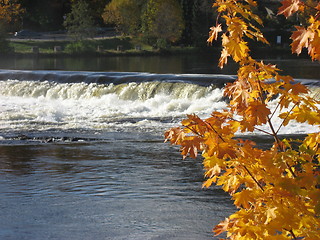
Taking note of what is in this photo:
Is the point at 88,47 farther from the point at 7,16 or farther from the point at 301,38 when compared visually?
the point at 301,38

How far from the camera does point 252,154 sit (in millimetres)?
4082

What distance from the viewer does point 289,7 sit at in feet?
11.7

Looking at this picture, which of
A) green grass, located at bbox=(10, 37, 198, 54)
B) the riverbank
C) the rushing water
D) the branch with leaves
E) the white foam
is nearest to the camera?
the branch with leaves

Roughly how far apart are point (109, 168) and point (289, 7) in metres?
8.22

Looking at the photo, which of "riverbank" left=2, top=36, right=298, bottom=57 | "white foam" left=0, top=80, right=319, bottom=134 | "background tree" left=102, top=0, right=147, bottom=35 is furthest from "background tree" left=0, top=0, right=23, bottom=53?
"white foam" left=0, top=80, right=319, bottom=134

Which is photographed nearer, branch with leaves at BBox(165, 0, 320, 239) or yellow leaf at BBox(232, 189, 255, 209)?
branch with leaves at BBox(165, 0, 320, 239)

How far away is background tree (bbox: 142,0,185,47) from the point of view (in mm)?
60875

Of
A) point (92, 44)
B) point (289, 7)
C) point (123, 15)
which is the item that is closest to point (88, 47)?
point (92, 44)

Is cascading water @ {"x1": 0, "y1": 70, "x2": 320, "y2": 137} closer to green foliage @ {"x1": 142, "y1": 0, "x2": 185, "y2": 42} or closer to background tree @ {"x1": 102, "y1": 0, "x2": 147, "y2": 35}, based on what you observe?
green foliage @ {"x1": 142, "y1": 0, "x2": 185, "y2": 42}

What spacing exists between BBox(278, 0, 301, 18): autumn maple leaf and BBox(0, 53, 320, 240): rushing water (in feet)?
14.0

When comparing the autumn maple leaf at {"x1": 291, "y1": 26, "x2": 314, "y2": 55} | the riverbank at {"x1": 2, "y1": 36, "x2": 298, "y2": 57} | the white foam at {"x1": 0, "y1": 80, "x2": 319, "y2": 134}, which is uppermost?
the autumn maple leaf at {"x1": 291, "y1": 26, "x2": 314, "y2": 55}

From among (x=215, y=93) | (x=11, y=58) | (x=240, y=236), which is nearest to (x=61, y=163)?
(x=240, y=236)

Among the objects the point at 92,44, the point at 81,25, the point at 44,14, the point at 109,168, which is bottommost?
Answer: the point at 92,44

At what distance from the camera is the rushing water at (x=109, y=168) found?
316 inches
